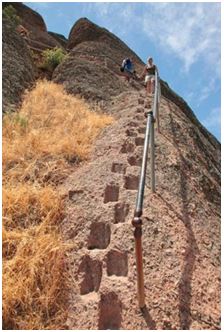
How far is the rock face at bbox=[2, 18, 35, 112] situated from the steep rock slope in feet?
9.96

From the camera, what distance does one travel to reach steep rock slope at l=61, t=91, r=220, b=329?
3.48 m

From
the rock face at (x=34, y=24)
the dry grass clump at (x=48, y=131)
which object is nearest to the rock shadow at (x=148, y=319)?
the dry grass clump at (x=48, y=131)

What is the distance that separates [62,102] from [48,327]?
21.4 ft

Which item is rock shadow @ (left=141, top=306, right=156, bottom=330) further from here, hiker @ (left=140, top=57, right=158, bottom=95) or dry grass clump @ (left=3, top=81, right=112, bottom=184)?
hiker @ (left=140, top=57, right=158, bottom=95)

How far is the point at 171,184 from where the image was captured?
5.55m

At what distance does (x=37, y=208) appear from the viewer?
477 cm

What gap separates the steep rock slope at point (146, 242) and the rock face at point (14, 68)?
3037 mm

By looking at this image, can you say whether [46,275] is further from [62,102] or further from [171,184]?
[62,102]

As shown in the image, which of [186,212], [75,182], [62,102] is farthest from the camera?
[62,102]

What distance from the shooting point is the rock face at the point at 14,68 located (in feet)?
29.4

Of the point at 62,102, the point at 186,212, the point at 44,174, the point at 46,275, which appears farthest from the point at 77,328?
the point at 62,102

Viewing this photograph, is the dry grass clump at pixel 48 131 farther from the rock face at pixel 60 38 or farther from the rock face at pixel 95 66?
the rock face at pixel 60 38

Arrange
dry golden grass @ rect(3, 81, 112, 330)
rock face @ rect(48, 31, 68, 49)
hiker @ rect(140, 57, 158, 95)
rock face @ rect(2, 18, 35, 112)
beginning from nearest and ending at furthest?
1. dry golden grass @ rect(3, 81, 112, 330)
2. rock face @ rect(2, 18, 35, 112)
3. hiker @ rect(140, 57, 158, 95)
4. rock face @ rect(48, 31, 68, 49)

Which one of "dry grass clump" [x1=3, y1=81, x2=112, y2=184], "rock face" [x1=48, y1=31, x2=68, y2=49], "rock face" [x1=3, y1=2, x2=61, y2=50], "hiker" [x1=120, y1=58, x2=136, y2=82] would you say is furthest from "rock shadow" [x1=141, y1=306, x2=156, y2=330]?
"rock face" [x1=48, y1=31, x2=68, y2=49]
